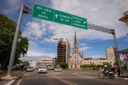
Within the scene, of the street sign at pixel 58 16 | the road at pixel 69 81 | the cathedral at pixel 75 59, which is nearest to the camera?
the road at pixel 69 81

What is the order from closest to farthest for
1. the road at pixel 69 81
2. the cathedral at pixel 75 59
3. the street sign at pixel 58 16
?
the road at pixel 69 81 → the street sign at pixel 58 16 → the cathedral at pixel 75 59

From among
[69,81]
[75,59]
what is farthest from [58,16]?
[75,59]

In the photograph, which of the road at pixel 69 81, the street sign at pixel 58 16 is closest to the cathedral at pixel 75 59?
the street sign at pixel 58 16

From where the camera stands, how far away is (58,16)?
20297 millimetres

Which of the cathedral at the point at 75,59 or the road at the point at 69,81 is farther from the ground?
the cathedral at the point at 75,59

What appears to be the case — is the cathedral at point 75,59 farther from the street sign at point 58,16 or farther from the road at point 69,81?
the road at point 69,81

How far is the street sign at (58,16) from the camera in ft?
62.6

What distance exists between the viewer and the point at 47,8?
19656 millimetres

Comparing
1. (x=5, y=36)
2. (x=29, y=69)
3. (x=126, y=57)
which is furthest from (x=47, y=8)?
(x=29, y=69)

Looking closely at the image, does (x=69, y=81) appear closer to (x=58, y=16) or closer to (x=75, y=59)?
(x=58, y=16)

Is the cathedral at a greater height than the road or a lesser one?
greater

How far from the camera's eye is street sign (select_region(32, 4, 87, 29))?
1908cm

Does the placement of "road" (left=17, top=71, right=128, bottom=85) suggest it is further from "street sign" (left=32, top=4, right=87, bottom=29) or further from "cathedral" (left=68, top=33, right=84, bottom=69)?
"cathedral" (left=68, top=33, right=84, bottom=69)

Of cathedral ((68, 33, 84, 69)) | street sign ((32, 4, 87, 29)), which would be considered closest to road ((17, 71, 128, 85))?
street sign ((32, 4, 87, 29))
